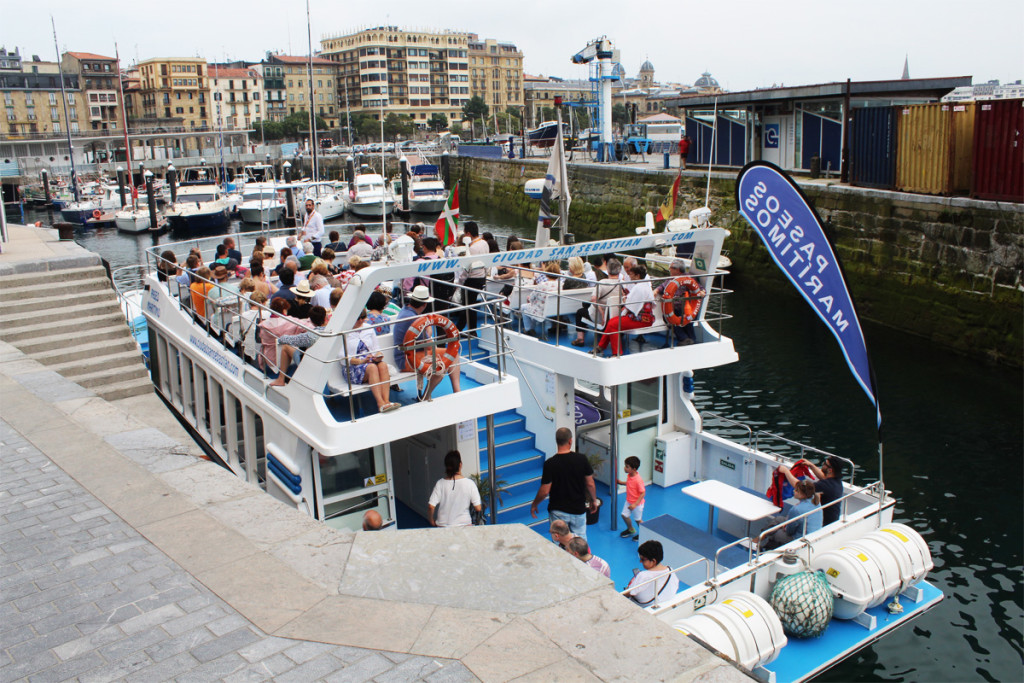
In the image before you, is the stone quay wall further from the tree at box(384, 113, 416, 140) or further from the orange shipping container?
the tree at box(384, 113, 416, 140)

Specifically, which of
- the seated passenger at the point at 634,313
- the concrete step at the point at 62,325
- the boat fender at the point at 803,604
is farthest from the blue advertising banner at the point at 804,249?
the concrete step at the point at 62,325

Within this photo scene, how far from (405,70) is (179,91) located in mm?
38872

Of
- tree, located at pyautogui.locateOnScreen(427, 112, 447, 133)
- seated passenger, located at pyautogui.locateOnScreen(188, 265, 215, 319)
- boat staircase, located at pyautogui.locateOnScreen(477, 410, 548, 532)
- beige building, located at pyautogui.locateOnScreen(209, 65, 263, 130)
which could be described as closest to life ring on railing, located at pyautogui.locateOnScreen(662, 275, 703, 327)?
boat staircase, located at pyautogui.locateOnScreen(477, 410, 548, 532)

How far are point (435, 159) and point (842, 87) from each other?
5016cm

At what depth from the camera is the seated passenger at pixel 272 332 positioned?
862 cm

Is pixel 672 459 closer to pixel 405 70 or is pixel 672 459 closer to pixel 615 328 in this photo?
pixel 615 328

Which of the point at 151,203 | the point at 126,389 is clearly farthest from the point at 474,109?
the point at 126,389

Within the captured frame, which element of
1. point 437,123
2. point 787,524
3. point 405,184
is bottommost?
point 787,524

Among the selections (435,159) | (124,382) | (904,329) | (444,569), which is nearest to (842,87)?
(904,329)

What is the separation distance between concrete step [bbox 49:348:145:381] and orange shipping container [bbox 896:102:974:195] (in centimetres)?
1964

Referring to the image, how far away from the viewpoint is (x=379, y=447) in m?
8.41

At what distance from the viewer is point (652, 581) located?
764 cm

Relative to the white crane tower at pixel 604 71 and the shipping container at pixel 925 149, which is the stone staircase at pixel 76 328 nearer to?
the shipping container at pixel 925 149

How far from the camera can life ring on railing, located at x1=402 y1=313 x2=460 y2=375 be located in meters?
7.92
